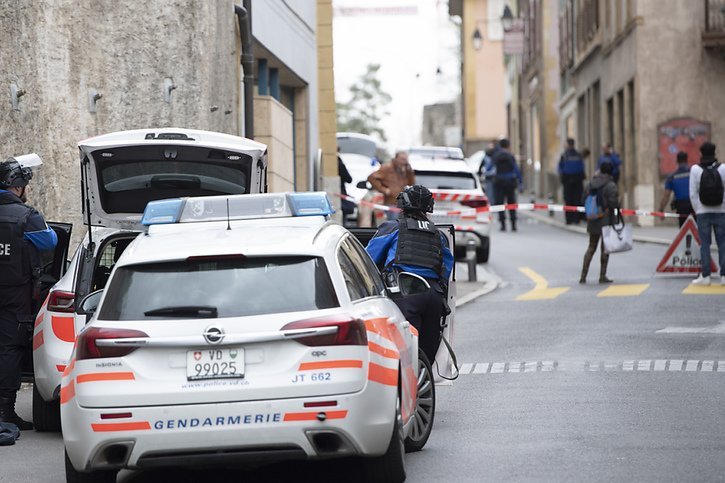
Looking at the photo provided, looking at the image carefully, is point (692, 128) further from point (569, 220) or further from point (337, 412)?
point (337, 412)

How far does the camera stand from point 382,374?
8.21 metres

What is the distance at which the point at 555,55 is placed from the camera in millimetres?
61906

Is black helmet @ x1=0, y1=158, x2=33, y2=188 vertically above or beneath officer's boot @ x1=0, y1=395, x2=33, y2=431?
above

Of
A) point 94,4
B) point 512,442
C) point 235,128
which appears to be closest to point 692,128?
point 235,128

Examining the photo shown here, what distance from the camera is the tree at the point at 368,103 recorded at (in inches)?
5320

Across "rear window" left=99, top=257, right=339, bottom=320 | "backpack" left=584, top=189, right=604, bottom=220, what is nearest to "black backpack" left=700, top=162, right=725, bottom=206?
"backpack" left=584, top=189, right=604, bottom=220

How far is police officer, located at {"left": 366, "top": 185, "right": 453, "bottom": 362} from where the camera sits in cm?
1077

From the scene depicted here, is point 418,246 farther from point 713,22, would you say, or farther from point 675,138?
point 713,22

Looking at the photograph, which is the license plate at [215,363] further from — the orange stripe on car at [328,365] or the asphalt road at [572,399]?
the asphalt road at [572,399]

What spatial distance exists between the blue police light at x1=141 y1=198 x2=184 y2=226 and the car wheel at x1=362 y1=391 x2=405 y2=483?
1697mm

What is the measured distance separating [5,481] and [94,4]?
8.67m

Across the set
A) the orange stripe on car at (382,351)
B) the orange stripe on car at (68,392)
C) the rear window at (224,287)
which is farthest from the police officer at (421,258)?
the orange stripe on car at (68,392)

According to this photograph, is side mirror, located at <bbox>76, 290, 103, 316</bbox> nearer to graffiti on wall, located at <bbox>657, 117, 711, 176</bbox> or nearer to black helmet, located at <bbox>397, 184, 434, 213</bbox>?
black helmet, located at <bbox>397, 184, 434, 213</bbox>

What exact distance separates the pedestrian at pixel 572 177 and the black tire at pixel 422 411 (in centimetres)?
2996
